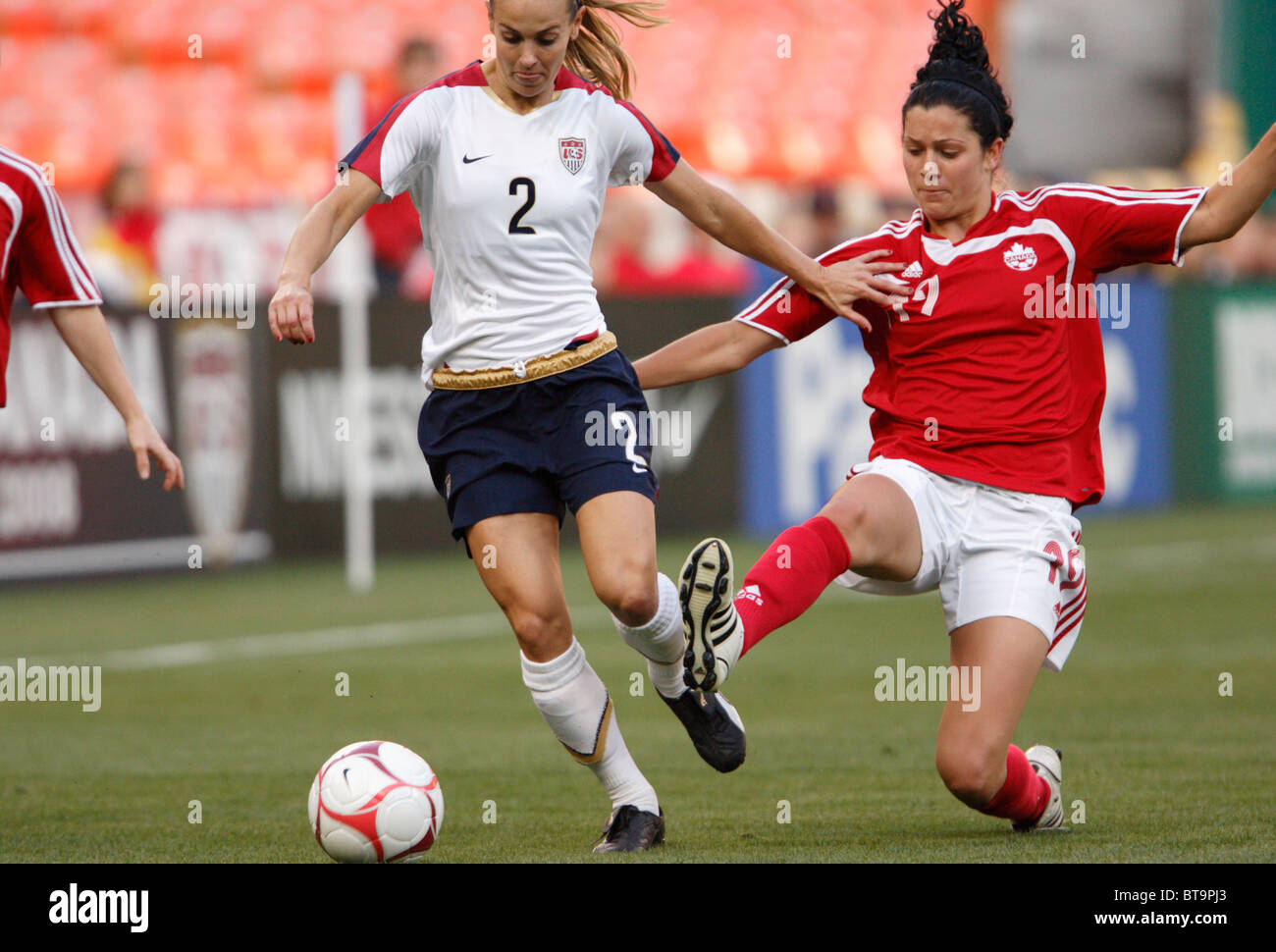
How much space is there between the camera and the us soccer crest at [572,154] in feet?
15.4

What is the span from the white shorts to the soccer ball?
1.21 metres

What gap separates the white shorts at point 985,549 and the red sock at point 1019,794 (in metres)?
0.33

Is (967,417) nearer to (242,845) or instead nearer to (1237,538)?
(242,845)

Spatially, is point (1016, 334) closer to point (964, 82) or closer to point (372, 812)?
point (964, 82)

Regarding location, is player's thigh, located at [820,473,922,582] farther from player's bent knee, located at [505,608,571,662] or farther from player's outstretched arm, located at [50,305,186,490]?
player's outstretched arm, located at [50,305,186,490]

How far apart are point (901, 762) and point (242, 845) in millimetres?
2236

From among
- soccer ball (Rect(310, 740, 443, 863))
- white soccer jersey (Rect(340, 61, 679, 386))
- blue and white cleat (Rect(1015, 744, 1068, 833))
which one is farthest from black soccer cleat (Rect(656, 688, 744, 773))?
white soccer jersey (Rect(340, 61, 679, 386))

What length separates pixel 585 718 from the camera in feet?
15.5

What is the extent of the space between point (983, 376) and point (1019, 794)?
1.04 meters

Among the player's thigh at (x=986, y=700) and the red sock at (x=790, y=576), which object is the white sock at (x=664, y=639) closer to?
the red sock at (x=790, y=576)

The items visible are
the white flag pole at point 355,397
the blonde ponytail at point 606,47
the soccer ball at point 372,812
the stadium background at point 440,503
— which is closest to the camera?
the soccer ball at point 372,812

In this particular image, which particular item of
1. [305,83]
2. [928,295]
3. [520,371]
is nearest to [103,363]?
[520,371]

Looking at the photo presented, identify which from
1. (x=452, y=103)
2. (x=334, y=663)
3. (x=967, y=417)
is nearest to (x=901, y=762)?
(x=967, y=417)

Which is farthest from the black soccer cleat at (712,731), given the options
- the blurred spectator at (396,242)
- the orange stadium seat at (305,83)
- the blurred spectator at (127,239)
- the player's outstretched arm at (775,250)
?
the orange stadium seat at (305,83)
